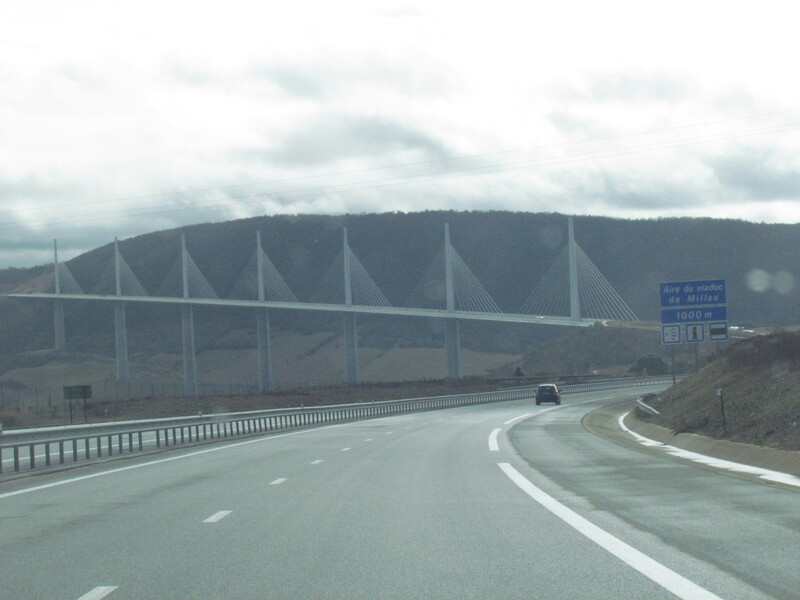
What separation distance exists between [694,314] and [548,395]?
33627 millimetres

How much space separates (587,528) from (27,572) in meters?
5.44

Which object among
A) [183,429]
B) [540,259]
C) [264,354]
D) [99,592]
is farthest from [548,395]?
[540,259]

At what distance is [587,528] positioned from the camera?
34.2ft

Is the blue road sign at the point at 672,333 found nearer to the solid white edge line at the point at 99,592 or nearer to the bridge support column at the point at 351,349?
the solid white edge line at the point at 99,592

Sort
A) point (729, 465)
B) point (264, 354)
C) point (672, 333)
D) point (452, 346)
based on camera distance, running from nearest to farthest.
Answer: point (729, 465), point (672, 333), point (452, 346), point (264, 354)

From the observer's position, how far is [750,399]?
72.1 ft

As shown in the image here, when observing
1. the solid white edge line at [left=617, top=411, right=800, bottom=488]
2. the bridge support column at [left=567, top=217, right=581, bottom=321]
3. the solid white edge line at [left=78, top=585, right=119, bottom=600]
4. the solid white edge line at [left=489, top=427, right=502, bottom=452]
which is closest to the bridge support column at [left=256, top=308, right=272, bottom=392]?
the bridge support column at [left=567, top=217, right=581, bottom=321]

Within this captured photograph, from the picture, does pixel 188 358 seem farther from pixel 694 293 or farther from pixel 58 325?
pixel 694 293

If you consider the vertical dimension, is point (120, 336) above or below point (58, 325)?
below

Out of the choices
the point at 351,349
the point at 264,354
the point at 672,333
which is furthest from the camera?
the point at 264,354

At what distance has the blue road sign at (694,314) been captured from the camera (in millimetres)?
32562

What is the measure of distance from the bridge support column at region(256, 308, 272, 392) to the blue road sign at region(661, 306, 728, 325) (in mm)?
78633

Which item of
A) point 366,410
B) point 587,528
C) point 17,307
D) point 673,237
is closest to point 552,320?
point 366,410

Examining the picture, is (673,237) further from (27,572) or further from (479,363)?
(27,572)
